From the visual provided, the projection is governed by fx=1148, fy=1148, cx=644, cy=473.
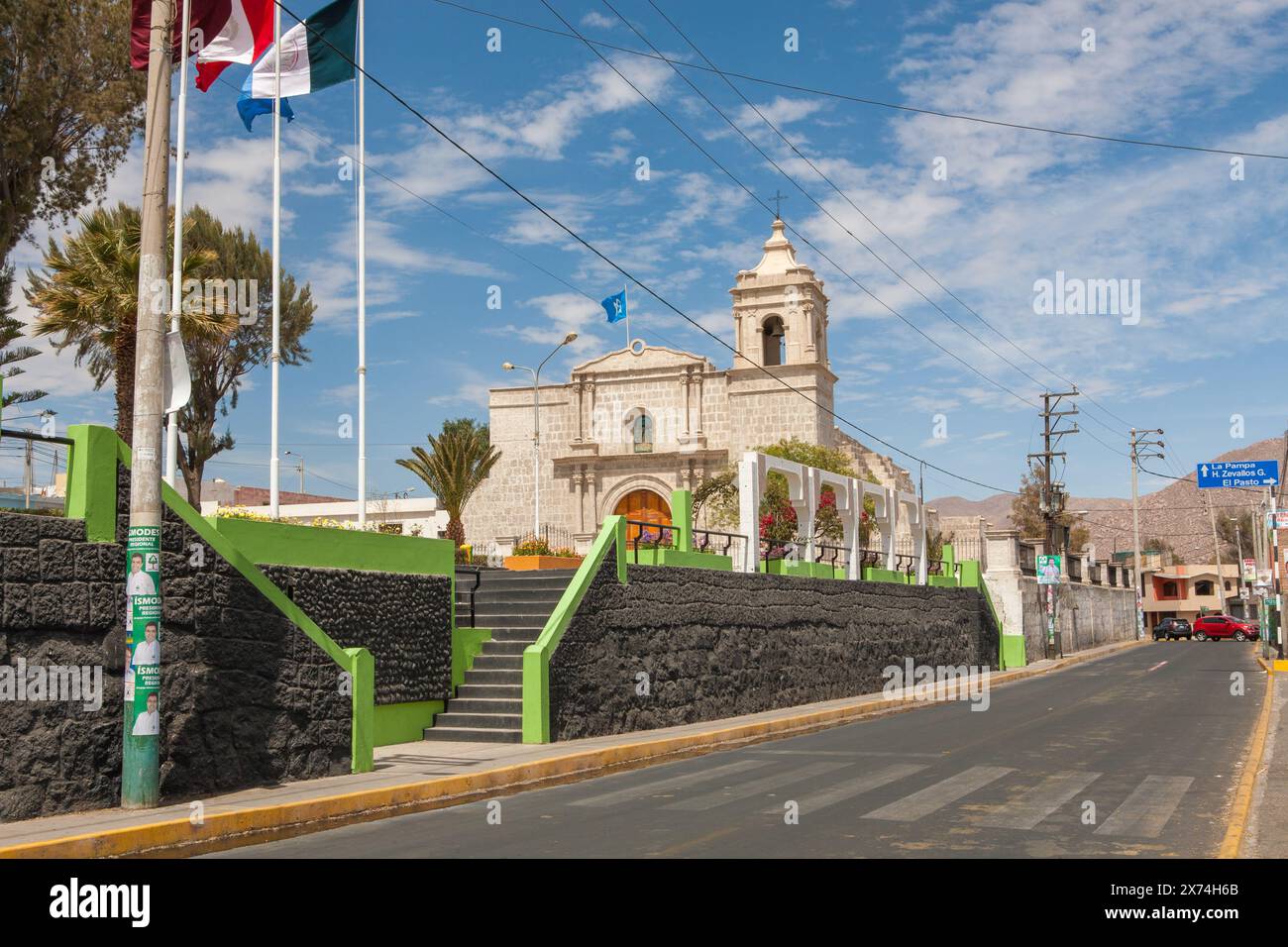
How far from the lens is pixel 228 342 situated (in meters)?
38.1

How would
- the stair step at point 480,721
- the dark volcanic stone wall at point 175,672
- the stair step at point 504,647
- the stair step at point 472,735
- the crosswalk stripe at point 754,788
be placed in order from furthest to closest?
the stair step at point 504,647
the stair step at point 480,721
the stair step at point 472,735
the crosswalk stripe at point 754,788
the dark volcanic stone wall at point 175,672

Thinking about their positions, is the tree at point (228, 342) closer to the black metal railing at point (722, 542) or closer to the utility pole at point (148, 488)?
the black metal railing at point (722, 542)

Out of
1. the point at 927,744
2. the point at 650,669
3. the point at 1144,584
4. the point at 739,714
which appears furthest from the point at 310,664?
the point at 1144,584

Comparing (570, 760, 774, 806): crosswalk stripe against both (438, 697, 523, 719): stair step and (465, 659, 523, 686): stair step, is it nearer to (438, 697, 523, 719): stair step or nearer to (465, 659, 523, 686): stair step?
(438, 697, 523, 719): stair step

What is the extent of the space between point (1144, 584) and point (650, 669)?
316 feet

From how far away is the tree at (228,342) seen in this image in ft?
124

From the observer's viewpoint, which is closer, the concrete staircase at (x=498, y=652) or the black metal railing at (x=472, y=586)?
the concrete staircase at (x=498, y=652)

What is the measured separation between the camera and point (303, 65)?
20.4 metres

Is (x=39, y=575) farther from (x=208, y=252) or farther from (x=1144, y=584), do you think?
(x=1144, y=584)

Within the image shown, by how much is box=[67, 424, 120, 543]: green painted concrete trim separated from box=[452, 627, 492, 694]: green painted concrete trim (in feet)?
23.2

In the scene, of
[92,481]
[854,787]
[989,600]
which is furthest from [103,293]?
[989,600]

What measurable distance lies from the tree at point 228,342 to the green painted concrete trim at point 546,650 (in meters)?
23.0

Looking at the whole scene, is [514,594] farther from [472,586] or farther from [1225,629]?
[1225,629]

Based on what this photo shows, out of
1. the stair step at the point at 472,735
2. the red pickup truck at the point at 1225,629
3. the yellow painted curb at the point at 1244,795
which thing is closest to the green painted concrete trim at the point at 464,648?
the stair step at the point at 472,735
